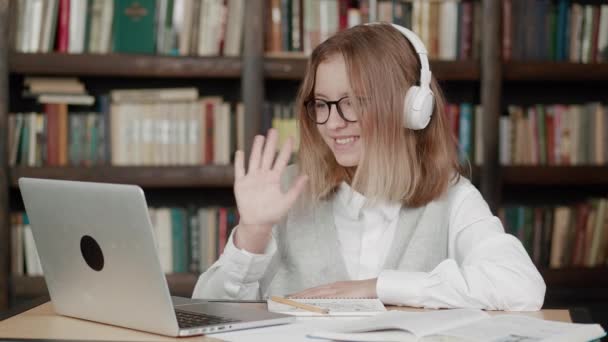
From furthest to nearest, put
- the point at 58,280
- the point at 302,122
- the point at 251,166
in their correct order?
the point at 302,122, the point at 251,166, the point at 58,280

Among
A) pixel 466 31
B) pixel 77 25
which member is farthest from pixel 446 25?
pixel 77 25

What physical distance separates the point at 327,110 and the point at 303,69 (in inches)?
43.6

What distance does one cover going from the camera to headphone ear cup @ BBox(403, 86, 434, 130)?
167 centimetres

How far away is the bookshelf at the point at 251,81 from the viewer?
2.74 meters

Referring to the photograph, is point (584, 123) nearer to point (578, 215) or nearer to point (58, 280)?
point (578, 215)

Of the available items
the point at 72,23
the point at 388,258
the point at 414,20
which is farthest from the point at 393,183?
the point at 72,23

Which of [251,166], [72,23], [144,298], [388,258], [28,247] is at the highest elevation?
[72,23]

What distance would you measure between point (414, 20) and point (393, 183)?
130 centimetres

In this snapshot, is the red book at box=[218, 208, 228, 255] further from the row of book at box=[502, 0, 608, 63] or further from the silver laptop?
the silver laptop

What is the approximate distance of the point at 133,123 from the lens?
281 cm

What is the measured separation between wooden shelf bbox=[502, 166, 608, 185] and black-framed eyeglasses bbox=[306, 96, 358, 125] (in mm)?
1341

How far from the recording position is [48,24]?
108 inches

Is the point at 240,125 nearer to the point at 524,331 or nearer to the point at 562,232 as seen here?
the point at 562,232

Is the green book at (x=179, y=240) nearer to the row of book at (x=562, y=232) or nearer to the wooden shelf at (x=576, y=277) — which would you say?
the row of book at (x=562, y=232)
